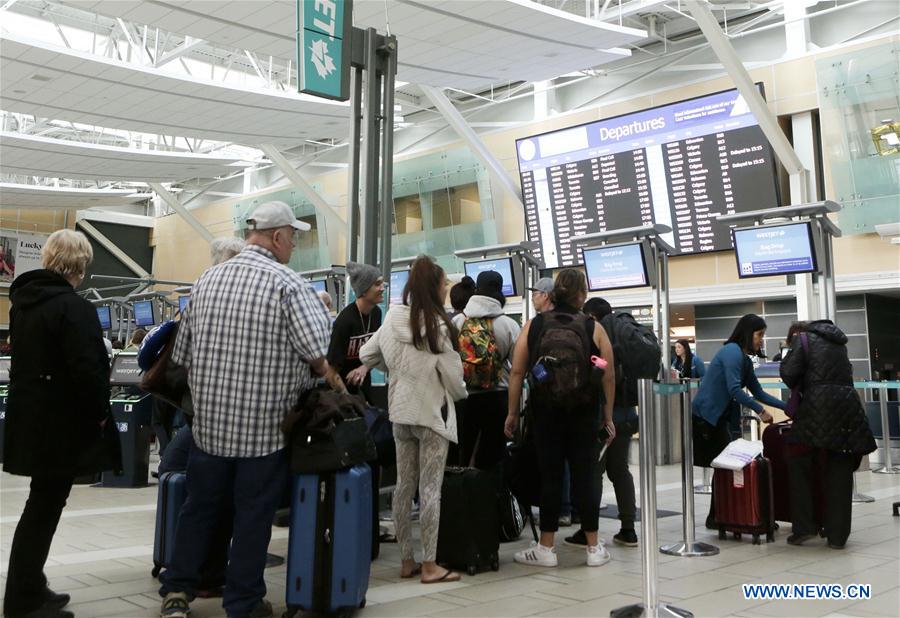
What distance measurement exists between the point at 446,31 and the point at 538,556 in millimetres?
8221

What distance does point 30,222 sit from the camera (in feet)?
89.1

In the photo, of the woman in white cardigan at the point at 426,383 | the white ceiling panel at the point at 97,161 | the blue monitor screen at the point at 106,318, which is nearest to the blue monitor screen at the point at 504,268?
the woman in white cardigan at the point at 426,383

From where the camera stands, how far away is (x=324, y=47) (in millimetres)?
5273

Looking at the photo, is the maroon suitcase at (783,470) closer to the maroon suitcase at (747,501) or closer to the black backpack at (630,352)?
the maroon suitcase at (747,501)

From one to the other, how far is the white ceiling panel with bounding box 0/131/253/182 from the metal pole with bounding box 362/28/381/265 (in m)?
13.7

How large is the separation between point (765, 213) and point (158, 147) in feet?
58.8

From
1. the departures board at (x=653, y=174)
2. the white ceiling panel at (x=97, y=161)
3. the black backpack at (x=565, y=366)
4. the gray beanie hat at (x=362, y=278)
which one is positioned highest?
the white ceiling panel at (x=97, y=161)

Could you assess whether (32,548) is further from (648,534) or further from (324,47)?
(324,47)

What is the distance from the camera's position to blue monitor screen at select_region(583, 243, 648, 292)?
995cm

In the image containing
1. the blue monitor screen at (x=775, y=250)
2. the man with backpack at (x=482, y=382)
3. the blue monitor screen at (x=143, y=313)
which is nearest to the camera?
the man with backpack at (x=482, y=382)

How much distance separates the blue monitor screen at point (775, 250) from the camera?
8219mm

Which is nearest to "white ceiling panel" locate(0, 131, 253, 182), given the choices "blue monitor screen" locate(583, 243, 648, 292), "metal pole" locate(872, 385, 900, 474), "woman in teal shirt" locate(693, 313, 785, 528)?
"blue monitor screen" locate(583, 243, 648, 292)

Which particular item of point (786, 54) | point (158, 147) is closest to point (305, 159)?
point (158, 147)

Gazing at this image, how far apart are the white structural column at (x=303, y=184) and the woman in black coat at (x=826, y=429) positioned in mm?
14237
